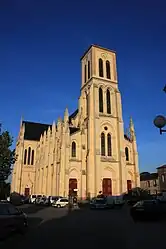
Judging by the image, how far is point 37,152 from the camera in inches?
2547

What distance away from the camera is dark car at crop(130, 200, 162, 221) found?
56.4ft

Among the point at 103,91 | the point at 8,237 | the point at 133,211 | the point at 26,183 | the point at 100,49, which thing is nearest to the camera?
the point at 8,237

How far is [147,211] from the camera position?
1719cm

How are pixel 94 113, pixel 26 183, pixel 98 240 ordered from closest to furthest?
pixel 98 240 < pixel 94 113 < pixel 26 183

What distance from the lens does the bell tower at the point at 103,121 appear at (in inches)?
1768

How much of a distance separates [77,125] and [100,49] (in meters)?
17.7

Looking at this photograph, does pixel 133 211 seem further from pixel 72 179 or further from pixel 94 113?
pixel 94 113

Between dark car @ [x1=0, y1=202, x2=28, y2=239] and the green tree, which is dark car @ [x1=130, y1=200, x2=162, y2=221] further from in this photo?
the green tree

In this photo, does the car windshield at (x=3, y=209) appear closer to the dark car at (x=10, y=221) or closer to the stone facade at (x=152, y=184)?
the dark car at (x=10, y=221)

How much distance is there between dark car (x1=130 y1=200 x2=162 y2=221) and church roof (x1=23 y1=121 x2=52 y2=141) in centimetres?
5300

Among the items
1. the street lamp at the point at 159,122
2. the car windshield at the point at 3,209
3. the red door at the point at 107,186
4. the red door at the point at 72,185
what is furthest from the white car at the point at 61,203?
the street lamp at the point at 159,122

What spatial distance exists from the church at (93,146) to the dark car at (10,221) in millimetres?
31955

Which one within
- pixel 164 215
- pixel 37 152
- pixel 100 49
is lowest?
pixel 164 215

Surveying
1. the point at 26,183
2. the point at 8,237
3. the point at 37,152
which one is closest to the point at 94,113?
the point at 37,152
